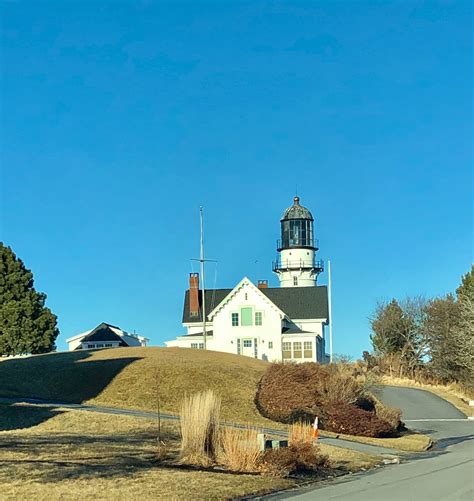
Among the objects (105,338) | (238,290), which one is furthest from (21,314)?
(238,290)

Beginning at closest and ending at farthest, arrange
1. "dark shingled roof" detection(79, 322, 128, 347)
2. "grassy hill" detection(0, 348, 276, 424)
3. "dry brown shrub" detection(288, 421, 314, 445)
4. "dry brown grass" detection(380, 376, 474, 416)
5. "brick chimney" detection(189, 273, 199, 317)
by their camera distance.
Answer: "dry brown shrub" detection(288, 421, 314, 445), "grassy hill" detection(0, 348, 276, 424), "dry brown grass" detection(380, 376, 474, 416), "brick chimney" detection(189, 273, 199, 317), "dark shingled roof" detection(79, 322, 128, 347)

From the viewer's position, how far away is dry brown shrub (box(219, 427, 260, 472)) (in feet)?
56.6

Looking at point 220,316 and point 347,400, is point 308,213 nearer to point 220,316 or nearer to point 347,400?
point 220,316

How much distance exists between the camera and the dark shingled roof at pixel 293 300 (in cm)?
6988

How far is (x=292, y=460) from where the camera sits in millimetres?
17562

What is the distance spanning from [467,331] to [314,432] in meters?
35.1

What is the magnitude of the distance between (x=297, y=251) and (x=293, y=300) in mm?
11709

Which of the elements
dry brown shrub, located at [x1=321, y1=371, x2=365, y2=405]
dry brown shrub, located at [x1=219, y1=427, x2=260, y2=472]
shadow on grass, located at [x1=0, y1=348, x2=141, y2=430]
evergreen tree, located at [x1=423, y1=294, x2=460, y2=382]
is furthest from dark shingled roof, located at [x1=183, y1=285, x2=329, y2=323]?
dry brown shrub, located at [x1=219, y1=427, x2=260, y2=472]

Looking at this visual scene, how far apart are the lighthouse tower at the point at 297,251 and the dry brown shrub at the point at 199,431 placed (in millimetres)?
61837

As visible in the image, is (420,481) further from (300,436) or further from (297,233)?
(297,233)

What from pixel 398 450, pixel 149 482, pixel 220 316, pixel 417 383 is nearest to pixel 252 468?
pixel 149 482

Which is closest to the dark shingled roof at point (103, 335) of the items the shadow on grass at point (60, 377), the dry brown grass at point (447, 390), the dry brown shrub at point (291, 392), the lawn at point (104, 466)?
the dry brown grass at point (447, 390)

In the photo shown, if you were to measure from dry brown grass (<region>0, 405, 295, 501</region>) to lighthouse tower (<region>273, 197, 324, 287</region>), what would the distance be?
59.5 metres

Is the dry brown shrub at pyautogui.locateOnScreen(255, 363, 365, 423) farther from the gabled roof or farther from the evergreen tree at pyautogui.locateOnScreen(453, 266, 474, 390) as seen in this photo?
the gabled roof
